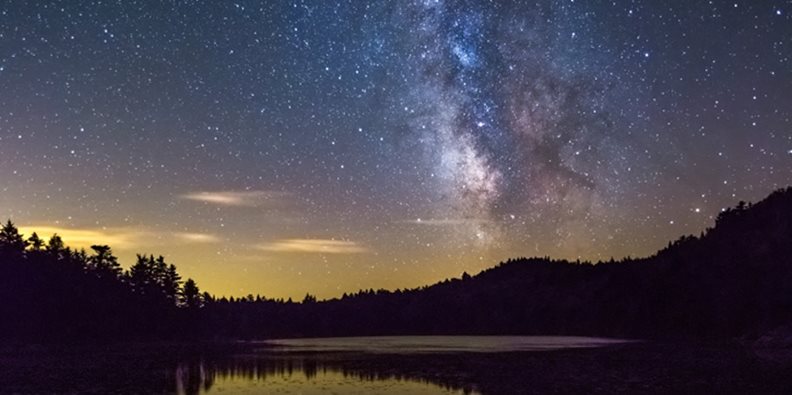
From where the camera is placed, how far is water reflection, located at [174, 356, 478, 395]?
4353cm

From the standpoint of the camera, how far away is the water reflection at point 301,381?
43.5 m

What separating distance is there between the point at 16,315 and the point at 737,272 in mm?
173945

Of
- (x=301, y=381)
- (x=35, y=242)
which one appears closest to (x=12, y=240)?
(x=35, y=242)

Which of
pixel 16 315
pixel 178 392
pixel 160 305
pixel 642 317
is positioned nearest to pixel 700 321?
pixel 642 317

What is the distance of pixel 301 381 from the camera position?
4991 cm

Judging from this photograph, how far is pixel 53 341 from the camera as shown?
113 meters

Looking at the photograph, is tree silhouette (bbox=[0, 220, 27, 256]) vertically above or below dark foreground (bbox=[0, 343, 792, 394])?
above

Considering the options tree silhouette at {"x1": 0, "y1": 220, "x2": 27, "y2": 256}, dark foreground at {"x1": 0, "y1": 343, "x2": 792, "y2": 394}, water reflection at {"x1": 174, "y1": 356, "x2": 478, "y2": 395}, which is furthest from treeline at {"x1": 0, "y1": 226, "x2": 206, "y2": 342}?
water reflection at {"x1": 174, "y1": 356, "x2": 478, "y2": 395}

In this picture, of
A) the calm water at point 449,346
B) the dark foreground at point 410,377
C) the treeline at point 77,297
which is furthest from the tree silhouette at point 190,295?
the dark foreground at point 410,377

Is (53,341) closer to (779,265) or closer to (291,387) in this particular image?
(291,387)

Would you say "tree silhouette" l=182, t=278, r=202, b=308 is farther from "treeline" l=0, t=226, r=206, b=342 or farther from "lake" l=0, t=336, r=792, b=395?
"lake" l=0, t=336, r=792, b=395

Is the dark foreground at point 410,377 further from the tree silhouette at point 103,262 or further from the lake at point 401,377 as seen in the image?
the tree silhouette at point 103,262

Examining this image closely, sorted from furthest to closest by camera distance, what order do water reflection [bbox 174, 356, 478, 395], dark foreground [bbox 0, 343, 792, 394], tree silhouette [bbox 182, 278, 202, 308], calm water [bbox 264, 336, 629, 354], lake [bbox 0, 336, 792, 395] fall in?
tree silhouette [bbox 182, 278, 202, 308] → calm water [bbox 264, 336, 629, 354] → water reflection [bbox 174, 356, 478, 395] → dark foreground [bbox 0, 343, 792, 394] → lake [bbox 0, 336, 792, 395]

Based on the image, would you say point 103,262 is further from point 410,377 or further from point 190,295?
point 410,377
